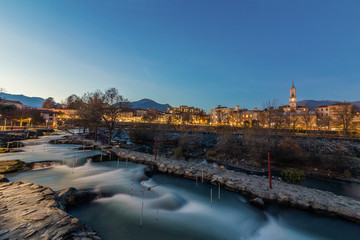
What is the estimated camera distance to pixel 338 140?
101ft

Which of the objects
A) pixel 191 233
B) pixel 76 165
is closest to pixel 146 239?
pixel 191 233

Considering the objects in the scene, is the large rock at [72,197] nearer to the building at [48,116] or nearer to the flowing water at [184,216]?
the flowing water at [184,216]

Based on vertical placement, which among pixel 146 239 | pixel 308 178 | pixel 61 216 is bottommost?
pixel 308 178

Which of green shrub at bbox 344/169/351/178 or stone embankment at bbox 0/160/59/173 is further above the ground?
stone embankment at bbox 0/160/59/173

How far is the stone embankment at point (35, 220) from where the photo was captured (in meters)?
5.41

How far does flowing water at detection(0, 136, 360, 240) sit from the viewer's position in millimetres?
7480

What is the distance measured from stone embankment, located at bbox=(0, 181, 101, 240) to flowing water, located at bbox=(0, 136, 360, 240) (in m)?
1.38

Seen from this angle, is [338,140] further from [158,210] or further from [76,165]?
[76,165]

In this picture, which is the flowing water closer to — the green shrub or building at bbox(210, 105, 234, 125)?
the green shrub

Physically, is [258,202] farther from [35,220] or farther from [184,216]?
[35,220]

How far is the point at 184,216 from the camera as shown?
28.9ft

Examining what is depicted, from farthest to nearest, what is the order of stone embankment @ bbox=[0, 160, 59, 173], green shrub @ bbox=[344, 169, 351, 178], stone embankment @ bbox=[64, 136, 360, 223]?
1. green shrub @ bbox=[344, 169, 351, 178]
2. stone embankment @ bbox=[0, 160, 59, 173]
3. stone embankment @ bbox=[64, 136, 360, 223]

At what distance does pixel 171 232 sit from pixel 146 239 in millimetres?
1203

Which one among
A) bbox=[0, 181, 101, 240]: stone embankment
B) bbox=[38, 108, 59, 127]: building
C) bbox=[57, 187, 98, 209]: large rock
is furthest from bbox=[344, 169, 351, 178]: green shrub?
bbox=[38, 108, 59, 127]: building
